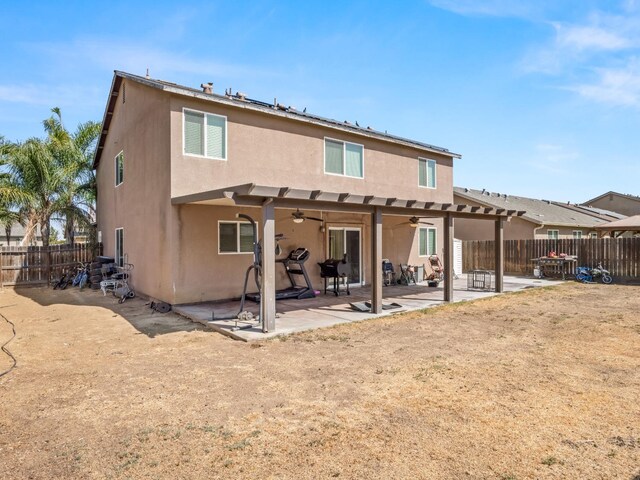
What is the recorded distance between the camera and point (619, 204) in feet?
114

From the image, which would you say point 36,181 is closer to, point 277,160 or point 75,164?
point 75,164

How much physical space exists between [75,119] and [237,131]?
10.9 meters

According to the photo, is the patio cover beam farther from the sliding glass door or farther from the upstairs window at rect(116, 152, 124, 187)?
the upstairs window at rect(116, 152, 124, 187)

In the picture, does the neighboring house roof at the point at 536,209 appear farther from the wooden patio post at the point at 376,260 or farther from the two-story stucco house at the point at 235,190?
the wooden patio post at the point at 376,260

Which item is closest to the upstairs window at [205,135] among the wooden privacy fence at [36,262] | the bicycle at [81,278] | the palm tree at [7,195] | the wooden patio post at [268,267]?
the wooden patio post at [268,267]

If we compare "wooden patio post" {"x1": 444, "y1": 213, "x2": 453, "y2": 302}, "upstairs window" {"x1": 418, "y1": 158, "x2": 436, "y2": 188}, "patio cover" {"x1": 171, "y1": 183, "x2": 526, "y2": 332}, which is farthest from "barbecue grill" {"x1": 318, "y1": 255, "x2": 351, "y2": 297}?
"upstairs window" {"x1": 418, "y1": 158, "x2": 436, "y2": 188}

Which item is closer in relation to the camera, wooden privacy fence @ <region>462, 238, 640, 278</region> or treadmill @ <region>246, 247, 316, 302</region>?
treadmill @ <region>246, 247, 316, 302</region>

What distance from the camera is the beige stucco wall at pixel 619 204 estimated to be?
33188 mm

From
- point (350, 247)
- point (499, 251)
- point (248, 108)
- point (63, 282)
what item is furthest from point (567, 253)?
point (63, 282)

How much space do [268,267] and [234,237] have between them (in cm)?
359

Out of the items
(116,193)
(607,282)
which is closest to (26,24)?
(116,193)

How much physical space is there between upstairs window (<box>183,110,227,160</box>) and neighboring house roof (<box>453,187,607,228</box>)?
15502 millimetres

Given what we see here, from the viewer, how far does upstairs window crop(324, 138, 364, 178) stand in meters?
12.1

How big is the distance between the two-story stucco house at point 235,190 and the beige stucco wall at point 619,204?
29391 millimetres
